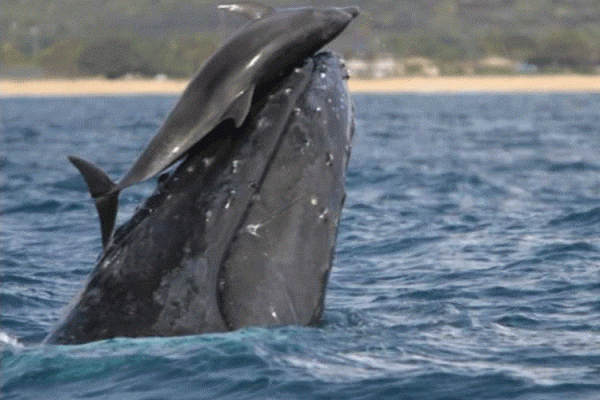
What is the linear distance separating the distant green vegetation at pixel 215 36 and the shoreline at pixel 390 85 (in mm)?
2413

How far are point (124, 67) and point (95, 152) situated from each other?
4404 inches

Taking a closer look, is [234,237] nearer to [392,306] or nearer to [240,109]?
[240,109]

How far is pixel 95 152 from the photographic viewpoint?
27.8 m

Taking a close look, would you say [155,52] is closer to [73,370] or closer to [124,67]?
[124,67]

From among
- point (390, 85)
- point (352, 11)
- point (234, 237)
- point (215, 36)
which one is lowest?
point (390, 85)

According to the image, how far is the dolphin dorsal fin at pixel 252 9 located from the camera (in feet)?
21.6

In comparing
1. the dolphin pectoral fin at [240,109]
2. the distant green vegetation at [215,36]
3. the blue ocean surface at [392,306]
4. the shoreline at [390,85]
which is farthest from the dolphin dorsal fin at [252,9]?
the distant green vegetation at [215,36]

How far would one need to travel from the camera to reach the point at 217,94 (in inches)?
247

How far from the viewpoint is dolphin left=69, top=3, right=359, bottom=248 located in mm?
6250

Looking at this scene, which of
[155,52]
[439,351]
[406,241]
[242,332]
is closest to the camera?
[242,332]

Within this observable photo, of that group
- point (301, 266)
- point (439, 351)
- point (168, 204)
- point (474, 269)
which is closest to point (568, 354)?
point (439, 351)

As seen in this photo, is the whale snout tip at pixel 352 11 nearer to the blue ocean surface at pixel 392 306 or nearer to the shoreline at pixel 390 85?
the blue ocean surface at pixel 392 306

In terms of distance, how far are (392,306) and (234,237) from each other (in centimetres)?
266

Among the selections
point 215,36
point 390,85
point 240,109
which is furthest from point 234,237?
point 215,36
